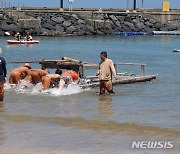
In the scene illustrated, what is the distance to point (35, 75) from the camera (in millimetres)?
20734

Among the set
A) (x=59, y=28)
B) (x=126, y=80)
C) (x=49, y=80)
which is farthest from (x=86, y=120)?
(x=59, y=28)

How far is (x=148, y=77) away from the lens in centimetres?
2623

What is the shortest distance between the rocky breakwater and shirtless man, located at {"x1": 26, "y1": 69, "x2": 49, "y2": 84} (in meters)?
74.6

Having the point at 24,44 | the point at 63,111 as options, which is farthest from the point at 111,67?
the point at 24,44

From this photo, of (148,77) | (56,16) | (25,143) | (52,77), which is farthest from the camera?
(56,16)

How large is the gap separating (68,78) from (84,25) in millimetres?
90214

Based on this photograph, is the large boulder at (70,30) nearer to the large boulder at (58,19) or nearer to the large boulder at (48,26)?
the large boulder at (58,19)

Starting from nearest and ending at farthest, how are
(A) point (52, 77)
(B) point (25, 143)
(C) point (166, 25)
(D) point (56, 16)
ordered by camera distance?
(B) point (25, 143) < (A) point (52, 77) < (D) point (56, 16) < (C) point (166, 25)

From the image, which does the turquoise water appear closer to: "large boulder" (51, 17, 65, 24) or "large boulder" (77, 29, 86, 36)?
"large boulder" (77, 29, 86, 36)

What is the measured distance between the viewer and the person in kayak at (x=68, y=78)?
2012 cm

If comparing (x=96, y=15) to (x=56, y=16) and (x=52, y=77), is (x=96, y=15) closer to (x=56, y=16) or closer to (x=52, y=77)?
(x=56, y=16)

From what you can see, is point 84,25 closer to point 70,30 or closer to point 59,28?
point 70,30

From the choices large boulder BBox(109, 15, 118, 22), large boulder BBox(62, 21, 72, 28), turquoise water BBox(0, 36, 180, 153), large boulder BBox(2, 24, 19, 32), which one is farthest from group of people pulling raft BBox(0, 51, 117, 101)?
large boulder BBox(109, 15, 118, 22)

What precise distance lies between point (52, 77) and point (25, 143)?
824 cm
